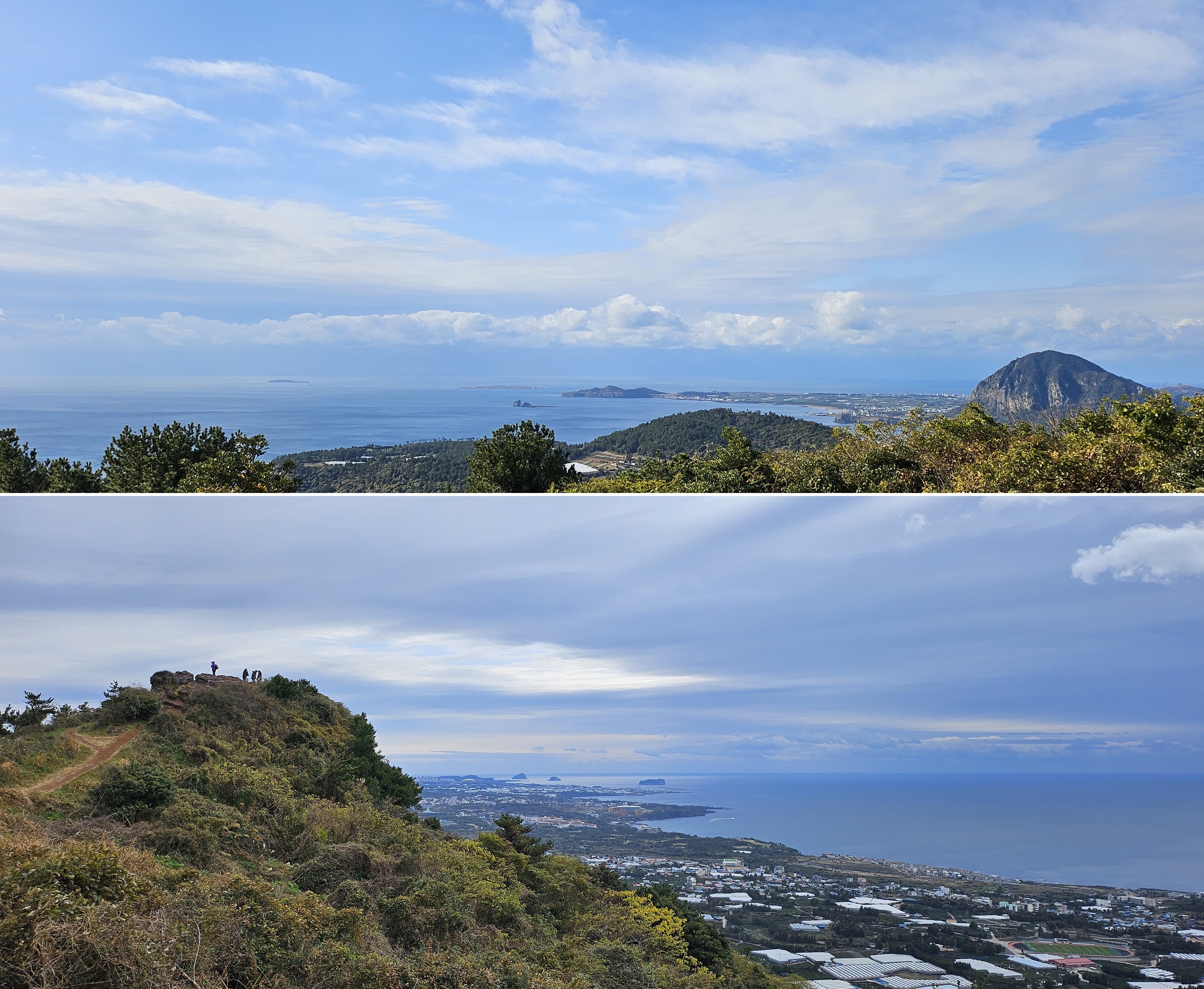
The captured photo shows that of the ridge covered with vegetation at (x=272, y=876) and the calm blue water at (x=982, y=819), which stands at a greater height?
the ridge covered with vegetation at (x=272, y=876)

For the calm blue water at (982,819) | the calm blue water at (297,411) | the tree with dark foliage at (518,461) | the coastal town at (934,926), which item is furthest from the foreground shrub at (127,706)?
the coastal town at (934,926)

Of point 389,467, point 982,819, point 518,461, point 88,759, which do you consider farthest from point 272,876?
point 982,819

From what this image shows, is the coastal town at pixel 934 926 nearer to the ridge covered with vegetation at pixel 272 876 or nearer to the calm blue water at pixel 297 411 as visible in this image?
the ridge covered with vegetation at pixel 272 876

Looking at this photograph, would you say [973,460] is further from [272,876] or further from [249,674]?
[249,674]

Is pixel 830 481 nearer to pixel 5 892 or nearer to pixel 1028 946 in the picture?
pixel 1028 946

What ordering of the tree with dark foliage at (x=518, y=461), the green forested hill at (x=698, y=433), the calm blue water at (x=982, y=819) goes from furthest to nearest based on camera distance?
the green forested hill at (x=698, y=433) → the tree with dark foliage at (x=518, y=461) → the calm blue water at (x=982, y=819)

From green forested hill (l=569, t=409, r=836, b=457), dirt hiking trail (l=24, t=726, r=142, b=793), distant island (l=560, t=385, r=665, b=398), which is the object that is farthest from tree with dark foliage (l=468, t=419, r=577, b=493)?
dirt hiking trail (l=24, t=726, r=142, b=793)

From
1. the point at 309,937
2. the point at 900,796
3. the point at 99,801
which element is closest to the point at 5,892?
the point at 309,937
